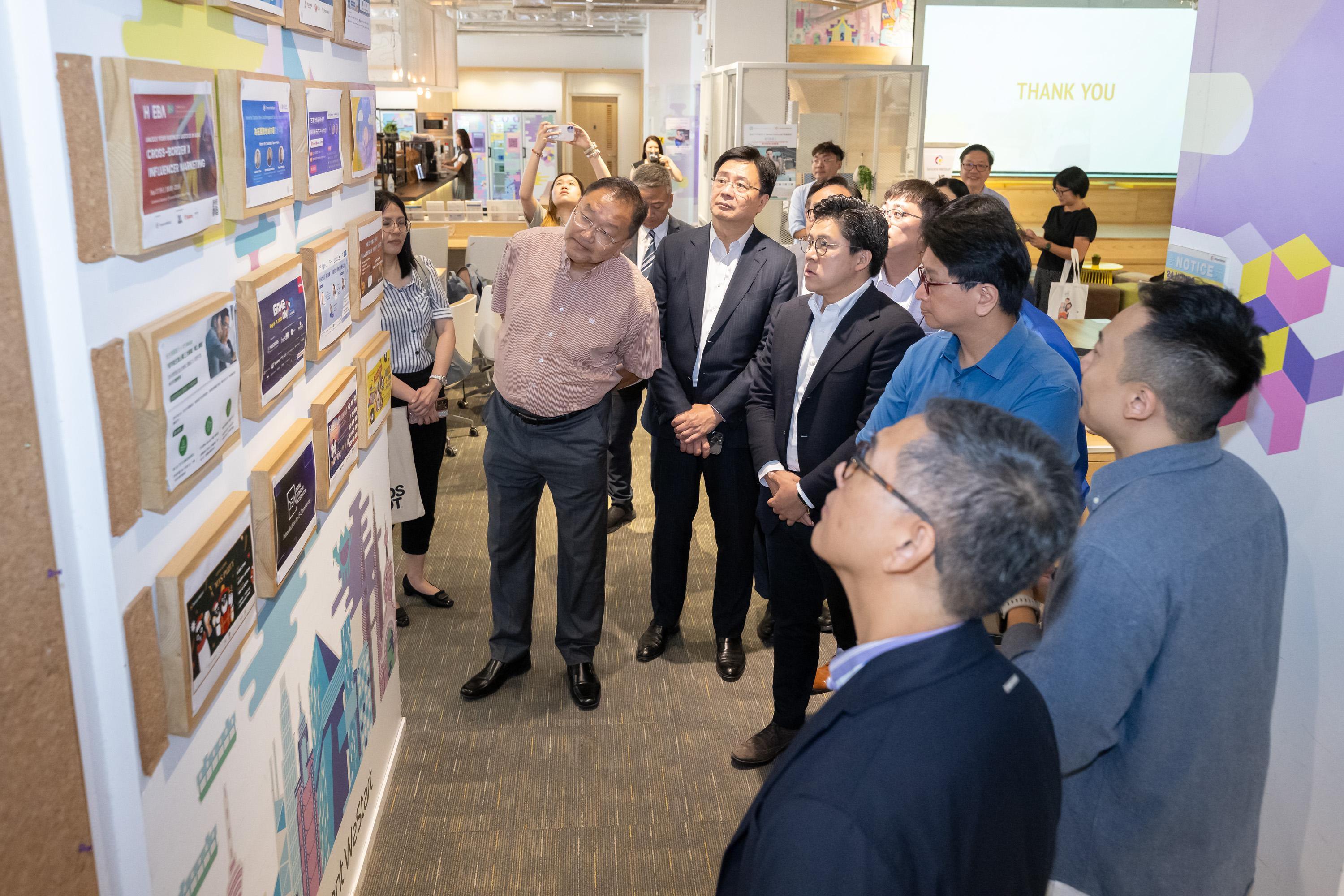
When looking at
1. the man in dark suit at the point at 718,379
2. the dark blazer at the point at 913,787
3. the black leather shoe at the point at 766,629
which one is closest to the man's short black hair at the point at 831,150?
the man in dark suit at the point at 718,379

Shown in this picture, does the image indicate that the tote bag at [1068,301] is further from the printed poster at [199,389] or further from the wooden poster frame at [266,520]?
the printed poster at [199,389]

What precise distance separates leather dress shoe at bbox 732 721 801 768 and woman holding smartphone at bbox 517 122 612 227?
234 centimetres

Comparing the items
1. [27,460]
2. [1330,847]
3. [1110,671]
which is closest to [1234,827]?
[1110,671]

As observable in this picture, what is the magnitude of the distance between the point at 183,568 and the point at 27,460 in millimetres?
269

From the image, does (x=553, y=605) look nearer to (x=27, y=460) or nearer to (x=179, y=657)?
(x=179, y=657)

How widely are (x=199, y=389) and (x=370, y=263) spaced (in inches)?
49.0

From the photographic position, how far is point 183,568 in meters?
1.34

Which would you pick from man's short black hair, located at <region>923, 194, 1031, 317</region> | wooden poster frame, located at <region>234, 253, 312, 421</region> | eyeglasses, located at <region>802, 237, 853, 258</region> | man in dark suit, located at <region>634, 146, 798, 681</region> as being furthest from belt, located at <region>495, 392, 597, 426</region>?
wooden poster frame, located at <region>234, 253, 312, 421</region>

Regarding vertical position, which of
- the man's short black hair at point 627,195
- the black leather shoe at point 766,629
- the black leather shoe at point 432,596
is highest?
the man's short black hair at point 627,195

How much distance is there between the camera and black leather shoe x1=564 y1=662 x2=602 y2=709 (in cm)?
345

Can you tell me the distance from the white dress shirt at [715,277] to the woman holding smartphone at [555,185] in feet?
2.88

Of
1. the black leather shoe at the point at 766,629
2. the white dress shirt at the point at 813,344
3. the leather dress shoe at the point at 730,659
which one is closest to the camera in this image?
the white dress shirt at the point at 813,344

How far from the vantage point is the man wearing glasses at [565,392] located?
10.2 ft

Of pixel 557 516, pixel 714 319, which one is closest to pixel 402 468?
pixel 557 516
